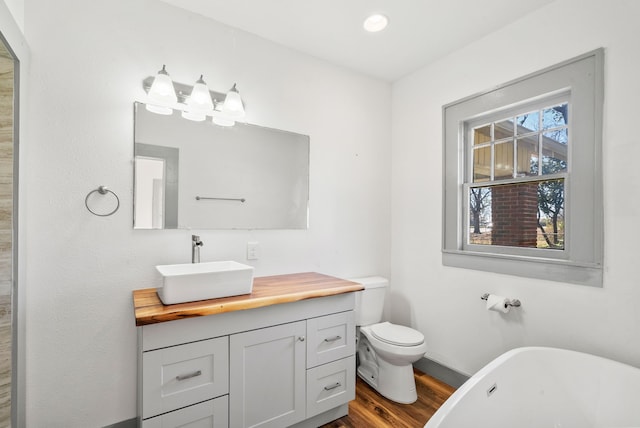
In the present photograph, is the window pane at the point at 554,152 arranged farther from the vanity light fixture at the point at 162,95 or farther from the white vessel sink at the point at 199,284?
the vanity light fixture at the point at 162,95

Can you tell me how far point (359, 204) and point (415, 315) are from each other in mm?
1049

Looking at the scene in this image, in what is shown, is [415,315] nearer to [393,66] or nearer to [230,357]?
[230,357]

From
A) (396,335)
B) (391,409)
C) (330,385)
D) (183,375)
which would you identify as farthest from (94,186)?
(391,409)

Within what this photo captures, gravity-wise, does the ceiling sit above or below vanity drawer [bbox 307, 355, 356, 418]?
above

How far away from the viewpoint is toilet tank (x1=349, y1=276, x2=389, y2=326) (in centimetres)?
235

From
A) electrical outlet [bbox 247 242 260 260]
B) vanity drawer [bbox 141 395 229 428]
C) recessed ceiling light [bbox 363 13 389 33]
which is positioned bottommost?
vanity drawer [bbox 141 395 229 428]

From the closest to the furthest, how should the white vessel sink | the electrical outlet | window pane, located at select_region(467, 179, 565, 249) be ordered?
the white vessel sink < window pane, located at select_region(467, 179, 565, 249) < the electrical outlet

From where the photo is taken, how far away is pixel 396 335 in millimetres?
2178

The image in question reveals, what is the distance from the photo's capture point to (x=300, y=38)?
215cm

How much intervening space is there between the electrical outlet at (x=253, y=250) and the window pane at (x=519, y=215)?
1566 millimetres

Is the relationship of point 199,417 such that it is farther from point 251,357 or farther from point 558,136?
point 558,136

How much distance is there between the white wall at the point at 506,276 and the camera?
1524 millimetres

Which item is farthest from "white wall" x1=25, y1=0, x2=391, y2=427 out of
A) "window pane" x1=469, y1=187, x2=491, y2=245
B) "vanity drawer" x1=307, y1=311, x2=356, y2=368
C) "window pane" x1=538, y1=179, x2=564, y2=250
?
"window pane" x1=538, y1=179, x2=564, y2=250

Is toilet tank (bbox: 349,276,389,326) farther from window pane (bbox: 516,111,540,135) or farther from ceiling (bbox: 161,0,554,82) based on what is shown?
ceiling (bbox: 161,0,554,82)
